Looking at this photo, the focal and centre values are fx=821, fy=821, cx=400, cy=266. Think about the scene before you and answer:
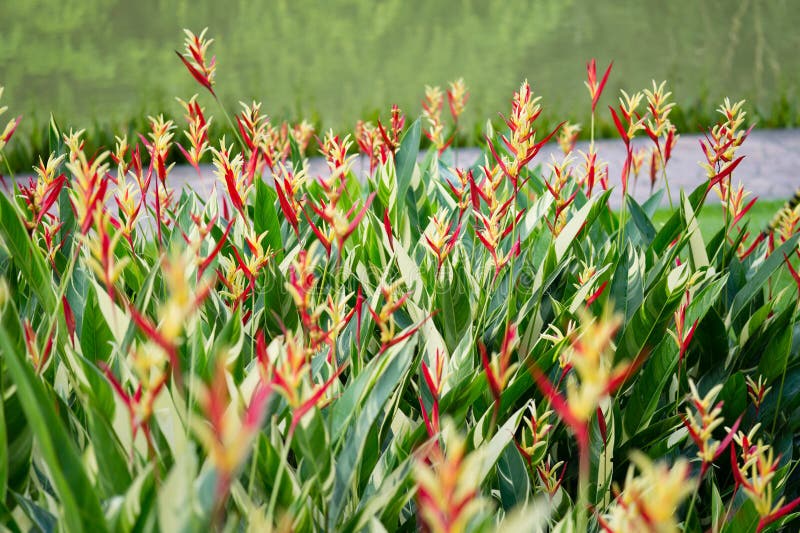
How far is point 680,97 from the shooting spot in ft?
30.2

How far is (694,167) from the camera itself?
6340 millimetres

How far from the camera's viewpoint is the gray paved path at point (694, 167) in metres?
5.85

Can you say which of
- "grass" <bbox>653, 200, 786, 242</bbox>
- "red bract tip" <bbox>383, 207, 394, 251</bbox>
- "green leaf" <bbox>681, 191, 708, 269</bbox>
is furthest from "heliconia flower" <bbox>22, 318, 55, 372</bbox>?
"grass" <bbox>653, 200, 786, 242</bbox>

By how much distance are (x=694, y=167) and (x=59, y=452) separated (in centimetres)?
620

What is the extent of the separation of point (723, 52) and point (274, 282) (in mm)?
11267

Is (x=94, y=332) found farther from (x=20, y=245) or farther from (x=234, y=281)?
(x=234, y=281)

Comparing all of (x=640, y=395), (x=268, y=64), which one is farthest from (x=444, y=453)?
(x=268, y=64)

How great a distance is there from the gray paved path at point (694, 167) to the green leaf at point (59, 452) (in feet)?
15.4

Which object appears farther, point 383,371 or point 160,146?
point 160,146

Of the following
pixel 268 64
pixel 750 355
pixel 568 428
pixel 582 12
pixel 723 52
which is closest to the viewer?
pixel 568 428

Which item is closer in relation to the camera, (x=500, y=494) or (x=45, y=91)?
(x=500, y=494)

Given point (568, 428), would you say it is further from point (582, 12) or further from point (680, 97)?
point (582, 12)

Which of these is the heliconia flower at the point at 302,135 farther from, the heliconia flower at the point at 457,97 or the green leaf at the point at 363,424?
the green leaf at the point at 363,424

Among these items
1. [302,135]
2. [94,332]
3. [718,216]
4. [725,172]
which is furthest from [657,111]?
[718,216]
